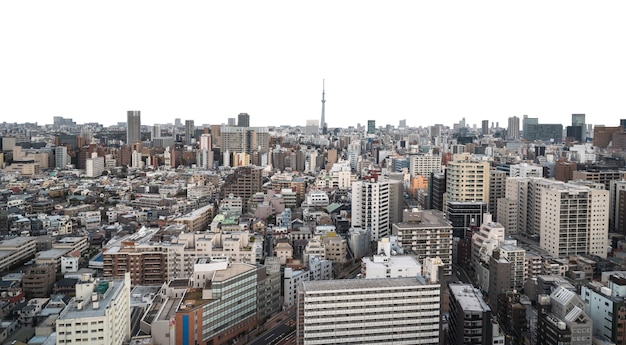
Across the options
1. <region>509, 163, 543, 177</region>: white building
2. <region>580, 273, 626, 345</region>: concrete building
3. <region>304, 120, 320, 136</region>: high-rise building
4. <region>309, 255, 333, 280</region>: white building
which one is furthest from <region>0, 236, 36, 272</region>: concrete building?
<region>304, 120, 320, 136</region>: high-rise building

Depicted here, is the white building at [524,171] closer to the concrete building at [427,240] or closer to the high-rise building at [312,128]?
the concrete building at [427,240]

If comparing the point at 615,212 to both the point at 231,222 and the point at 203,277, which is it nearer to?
the point at 231,222

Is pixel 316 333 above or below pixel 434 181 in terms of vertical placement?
below

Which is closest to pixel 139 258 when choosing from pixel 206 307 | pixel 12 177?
pixel 206 307

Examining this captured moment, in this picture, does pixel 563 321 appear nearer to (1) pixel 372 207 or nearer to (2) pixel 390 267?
(2) pixel 390 267

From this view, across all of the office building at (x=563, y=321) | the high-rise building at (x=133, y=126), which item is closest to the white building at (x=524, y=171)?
the office building at (x=563, y=321)

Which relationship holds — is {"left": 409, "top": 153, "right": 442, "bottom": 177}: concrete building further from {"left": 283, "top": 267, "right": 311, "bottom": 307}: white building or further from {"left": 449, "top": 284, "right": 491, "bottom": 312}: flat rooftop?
{"left": 449, "top": 284, "right": 491, "bottom": 312}: flat rooftop

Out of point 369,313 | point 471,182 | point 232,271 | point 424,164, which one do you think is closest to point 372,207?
point 471,182
